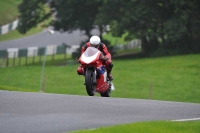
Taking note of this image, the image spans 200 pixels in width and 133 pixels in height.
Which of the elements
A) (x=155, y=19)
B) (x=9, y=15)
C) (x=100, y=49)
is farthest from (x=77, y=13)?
(x=100, y=49)

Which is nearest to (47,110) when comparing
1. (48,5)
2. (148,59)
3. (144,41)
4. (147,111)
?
(147,111)

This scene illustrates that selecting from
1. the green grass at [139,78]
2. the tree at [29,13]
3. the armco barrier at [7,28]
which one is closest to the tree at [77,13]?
the tree at [29,13]

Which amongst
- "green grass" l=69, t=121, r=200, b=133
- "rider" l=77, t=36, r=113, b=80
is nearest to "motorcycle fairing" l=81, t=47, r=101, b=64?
"rider" l=77, t=36, r=113, b=80

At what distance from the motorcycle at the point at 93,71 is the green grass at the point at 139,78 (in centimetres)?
1732

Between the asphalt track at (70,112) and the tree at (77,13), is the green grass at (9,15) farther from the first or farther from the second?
the asphalt track at (70,112)

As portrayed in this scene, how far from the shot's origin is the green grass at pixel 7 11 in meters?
80.6

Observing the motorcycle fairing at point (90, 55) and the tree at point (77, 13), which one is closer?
the motorcycle fairing at point (90, 55)

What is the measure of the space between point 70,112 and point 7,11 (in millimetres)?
69421

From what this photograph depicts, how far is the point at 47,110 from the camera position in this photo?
13867 millimetres

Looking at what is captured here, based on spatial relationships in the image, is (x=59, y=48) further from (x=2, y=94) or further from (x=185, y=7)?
(x=2, y=94)

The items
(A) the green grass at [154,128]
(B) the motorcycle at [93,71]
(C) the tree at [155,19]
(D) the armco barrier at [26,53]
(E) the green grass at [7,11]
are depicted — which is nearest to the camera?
(A) the green grass at [154,128]

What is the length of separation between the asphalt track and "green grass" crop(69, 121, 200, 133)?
498 mm

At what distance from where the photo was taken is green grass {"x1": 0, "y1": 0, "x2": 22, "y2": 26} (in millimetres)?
80625

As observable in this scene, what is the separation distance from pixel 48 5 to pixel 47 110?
180ft
